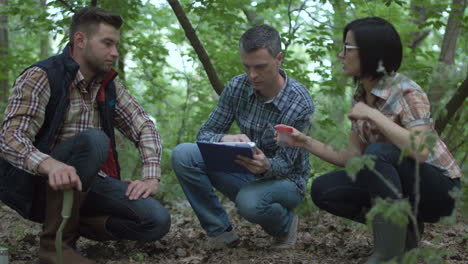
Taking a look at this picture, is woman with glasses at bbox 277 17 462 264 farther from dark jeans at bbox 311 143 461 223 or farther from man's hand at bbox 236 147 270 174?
man's hand at bbox 236 147 270 174

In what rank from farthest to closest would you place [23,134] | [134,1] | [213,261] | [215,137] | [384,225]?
[134,1], [215,137], [213,261], [23,134], [384,225]

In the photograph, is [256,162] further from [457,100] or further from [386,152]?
[457,100]

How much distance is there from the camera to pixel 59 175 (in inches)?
102

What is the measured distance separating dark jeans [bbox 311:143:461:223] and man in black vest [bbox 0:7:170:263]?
40.4 inches

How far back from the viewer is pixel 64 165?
267 cm

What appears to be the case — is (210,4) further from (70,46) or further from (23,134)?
(23,134)

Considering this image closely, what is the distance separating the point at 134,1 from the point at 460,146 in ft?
11.7

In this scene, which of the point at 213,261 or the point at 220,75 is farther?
the point at 220,75

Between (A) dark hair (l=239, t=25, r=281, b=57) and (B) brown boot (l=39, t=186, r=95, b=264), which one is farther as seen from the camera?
(A) dark hair (l=239, t=25, r=281, b=57)

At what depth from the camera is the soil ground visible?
10.2 ft

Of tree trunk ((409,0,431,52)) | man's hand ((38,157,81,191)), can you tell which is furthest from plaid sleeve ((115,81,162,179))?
tree trunk ((409,0,431,52))

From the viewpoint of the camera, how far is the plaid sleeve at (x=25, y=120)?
8.89 ft

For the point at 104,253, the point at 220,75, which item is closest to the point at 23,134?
the point at 104,253

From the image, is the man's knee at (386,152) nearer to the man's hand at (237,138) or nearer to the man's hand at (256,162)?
the man's hand at (256,162)
